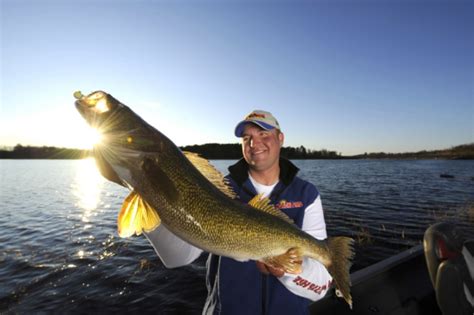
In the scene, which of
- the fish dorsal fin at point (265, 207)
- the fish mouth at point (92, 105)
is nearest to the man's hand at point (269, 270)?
the fish dorsal fin at point (265, 207)

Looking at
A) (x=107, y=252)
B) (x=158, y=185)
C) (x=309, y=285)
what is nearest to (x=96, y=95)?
(x=158, y=185)

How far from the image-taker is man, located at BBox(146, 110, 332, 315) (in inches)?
130

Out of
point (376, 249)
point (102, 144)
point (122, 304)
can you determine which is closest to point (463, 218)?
point (376, 249)

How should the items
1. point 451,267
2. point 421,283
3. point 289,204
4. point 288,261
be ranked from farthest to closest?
point 421,283 → point 451,267 → point 289,204 → point 288,261

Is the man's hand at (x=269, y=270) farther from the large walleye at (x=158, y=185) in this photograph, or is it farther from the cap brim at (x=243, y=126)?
the cap brim at (x=243, y=126)

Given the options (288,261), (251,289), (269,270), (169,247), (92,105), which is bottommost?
(251,289)

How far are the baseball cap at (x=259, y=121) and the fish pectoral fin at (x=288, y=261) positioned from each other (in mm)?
1882

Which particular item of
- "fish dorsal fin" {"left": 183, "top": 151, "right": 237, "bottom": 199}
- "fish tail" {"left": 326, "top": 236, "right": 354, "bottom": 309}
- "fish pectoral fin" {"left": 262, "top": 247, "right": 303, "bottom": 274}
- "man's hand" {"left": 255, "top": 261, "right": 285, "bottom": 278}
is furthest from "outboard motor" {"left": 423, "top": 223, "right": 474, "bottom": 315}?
"fish dorsal fin" {"left": 183, "top": 151, "right": 237, "bottom": 199}

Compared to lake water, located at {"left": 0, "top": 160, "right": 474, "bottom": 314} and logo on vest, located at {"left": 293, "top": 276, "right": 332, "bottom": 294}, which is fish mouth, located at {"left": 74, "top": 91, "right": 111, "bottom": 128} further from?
lake water, located at {"left": 0, "top": 160, "right": 474, "bottom": 314}

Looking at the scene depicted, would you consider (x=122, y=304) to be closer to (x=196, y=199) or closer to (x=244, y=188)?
(x=244, y=188)

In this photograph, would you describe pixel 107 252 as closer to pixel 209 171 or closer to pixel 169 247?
pixel 169 247

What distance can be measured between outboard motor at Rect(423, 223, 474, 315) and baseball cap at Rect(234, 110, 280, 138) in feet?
10.7

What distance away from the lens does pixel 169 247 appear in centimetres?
322

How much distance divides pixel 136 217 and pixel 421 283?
6267mm
